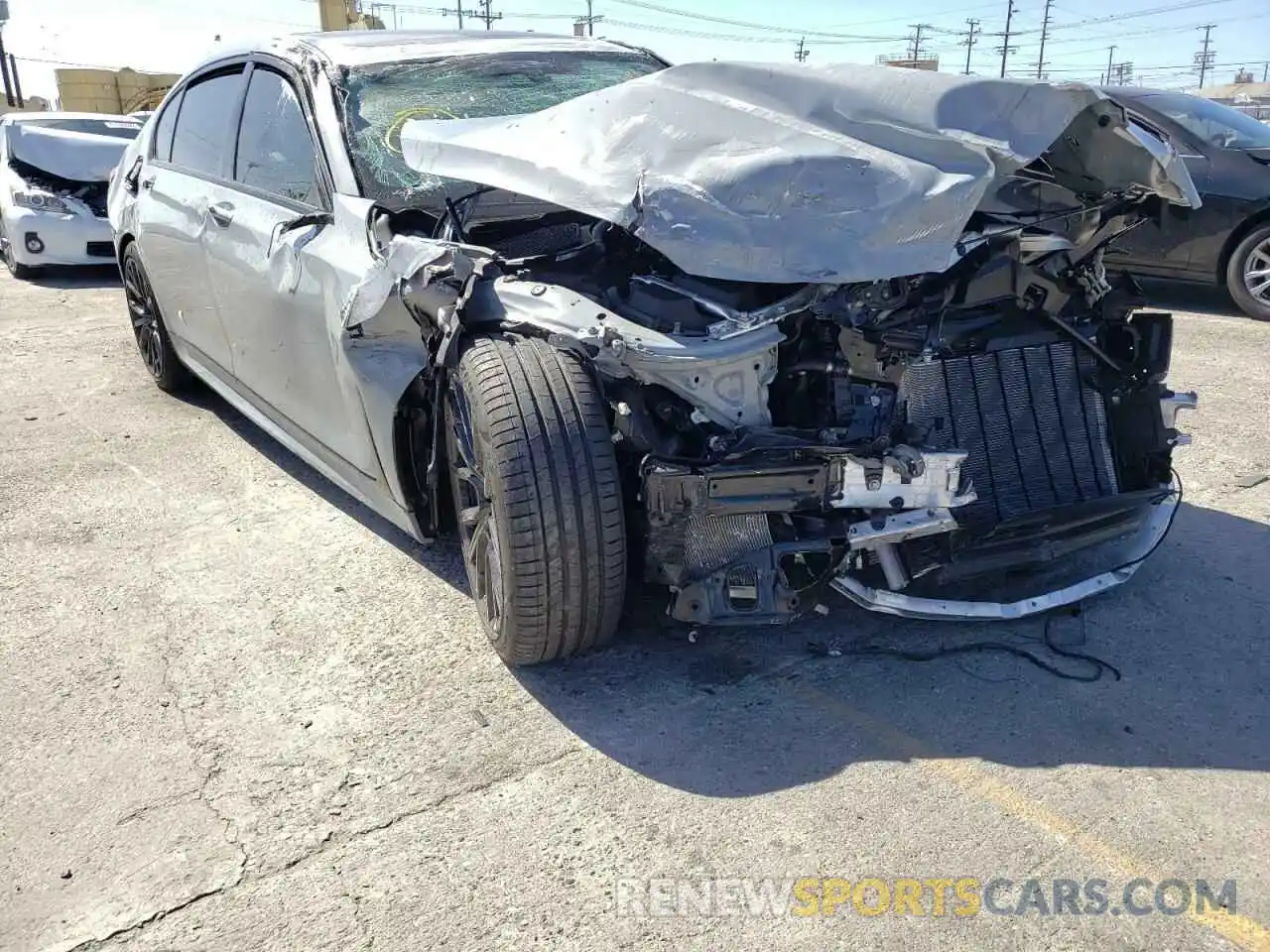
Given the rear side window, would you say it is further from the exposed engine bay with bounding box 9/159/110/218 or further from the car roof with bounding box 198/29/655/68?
the exposed engine bay with bounding box 9/159/110/218

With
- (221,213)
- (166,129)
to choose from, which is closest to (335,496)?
(221,213)

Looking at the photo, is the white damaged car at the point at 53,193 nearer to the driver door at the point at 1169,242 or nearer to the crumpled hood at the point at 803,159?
the crumpled hood at the point at 803,159

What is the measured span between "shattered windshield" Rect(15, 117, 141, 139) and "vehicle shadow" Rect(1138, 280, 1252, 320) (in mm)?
9688

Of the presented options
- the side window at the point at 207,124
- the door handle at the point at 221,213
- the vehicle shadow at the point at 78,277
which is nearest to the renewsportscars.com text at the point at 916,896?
the door handle at the point at 221,213

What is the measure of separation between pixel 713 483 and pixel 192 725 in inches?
60.9

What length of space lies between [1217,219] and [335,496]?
632 cm

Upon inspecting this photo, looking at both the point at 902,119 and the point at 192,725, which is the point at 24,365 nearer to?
the point at 192,725

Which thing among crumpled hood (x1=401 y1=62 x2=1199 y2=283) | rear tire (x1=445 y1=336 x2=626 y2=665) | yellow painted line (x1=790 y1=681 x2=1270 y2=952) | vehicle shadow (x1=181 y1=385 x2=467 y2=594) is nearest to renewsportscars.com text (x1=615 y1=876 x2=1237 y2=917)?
yellow painted line (x1=790 y1=681 x2=1270 y2=952)

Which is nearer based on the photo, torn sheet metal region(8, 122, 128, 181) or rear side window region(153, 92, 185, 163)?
rear side window region(153, 92, 185, 163)

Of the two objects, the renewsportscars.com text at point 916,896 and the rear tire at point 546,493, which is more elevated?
the rear tire at point 546,493

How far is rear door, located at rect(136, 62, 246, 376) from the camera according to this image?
14.3 ft

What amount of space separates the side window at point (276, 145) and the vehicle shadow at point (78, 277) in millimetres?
6484

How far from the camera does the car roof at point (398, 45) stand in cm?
395

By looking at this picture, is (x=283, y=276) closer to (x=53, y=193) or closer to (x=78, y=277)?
(x=53, y=193)
